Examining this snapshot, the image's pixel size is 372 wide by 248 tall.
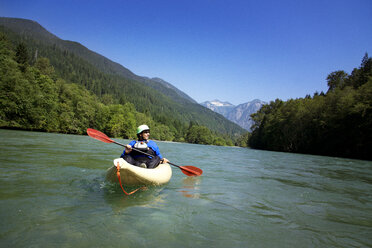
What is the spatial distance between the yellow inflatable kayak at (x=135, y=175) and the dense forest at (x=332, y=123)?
3262 centimetres

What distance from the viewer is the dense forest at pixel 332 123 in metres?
28.8

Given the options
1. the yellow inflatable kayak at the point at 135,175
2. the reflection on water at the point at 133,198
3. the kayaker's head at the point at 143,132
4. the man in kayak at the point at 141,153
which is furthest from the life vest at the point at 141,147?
the reflection on water at the point at 133,198

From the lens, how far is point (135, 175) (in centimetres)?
474

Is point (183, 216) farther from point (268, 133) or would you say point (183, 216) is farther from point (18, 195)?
point (268, 133)

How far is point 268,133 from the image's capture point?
54.0 meters

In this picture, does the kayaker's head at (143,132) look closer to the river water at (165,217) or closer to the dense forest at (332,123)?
the river water at (165,217)

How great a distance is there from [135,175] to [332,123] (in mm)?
37328

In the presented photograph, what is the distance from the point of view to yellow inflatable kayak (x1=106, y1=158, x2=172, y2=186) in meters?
4.48

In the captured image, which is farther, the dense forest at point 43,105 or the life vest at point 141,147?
the dense forest at point 43,105

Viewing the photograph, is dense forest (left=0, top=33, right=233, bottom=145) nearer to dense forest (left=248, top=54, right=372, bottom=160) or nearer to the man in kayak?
the man in kayak

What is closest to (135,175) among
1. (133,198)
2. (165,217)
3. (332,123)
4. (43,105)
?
(133,198)

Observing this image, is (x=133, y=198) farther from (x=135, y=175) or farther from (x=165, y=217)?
(x=165, y=217)

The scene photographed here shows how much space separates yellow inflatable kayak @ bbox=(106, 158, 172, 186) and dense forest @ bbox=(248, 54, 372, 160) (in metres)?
32.6

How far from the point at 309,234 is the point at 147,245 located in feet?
8.28
